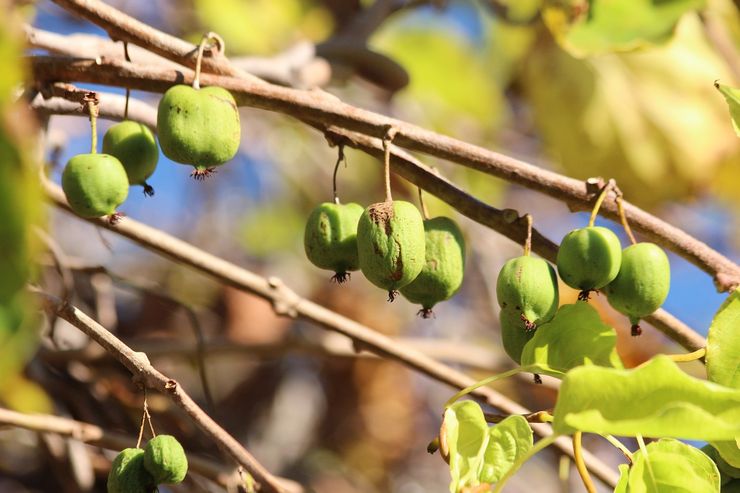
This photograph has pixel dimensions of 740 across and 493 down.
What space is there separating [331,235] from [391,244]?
0.44ft

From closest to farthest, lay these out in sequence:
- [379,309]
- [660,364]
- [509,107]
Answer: [660,364] → [379,309] → [509,107]

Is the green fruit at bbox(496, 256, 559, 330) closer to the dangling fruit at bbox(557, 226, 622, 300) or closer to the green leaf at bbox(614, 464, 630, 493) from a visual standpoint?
the dangling fruit at bbox(557, 226, 622, 300)

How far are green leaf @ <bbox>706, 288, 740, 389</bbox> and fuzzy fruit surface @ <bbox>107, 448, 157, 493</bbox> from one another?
690 mm

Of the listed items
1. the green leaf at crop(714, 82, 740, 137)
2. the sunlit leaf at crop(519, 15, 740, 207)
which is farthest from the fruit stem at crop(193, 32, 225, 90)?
the sunlit leaf at crop(519, 15, 740, 207)

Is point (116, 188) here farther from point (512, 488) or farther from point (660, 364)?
point (512, 488)

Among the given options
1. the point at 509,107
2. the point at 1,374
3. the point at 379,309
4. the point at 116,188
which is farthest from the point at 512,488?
the point at 1,374

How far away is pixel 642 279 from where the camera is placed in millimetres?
1191

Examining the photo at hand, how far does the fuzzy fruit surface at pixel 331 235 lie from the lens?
124cm

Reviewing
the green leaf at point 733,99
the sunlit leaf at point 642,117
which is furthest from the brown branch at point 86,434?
the sunlit leaf at point 642,117

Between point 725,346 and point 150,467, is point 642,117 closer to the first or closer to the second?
point 725,346

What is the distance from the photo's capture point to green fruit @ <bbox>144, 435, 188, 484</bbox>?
107 centimetres

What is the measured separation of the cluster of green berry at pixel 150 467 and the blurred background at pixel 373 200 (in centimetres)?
90

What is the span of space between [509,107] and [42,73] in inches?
103

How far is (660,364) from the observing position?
92 cm
